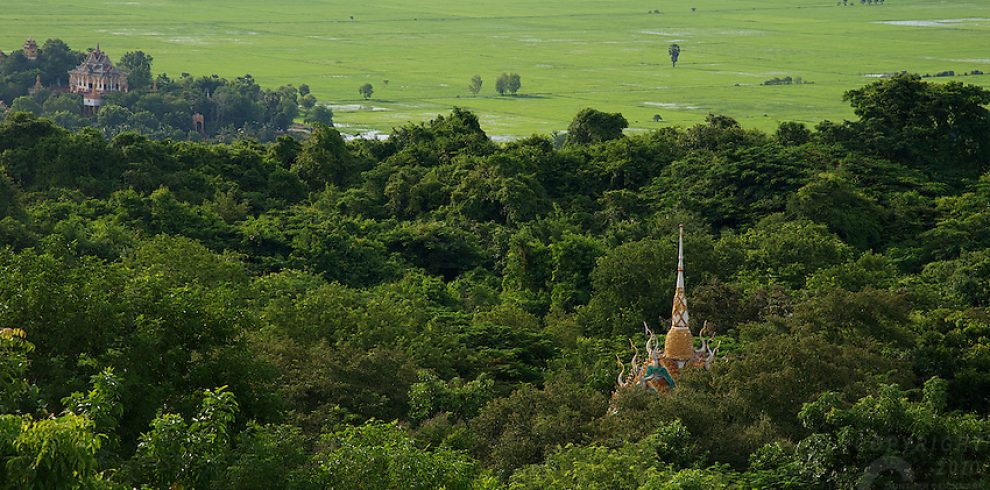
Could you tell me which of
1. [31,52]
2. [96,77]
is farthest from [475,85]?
[96,77]

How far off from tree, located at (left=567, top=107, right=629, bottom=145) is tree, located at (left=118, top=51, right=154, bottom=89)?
138 feet

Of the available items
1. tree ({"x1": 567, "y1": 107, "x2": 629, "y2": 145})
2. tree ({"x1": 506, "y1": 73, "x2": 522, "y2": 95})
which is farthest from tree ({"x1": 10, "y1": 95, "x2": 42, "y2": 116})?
tree ({"x1": 567, "y1": 107, "x2": 629, "y2": 145})

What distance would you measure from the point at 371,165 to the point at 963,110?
61.1 feet

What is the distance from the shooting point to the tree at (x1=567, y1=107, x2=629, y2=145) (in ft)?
180

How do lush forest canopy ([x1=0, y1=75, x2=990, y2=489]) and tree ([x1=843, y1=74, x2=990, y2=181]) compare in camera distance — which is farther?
tree ([x1=843, y1=74, x2=990, y2=181])

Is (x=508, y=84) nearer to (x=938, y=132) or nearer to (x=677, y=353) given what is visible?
(x=938, y=132)

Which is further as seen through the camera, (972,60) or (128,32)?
(128,32)

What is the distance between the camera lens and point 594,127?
55.0m

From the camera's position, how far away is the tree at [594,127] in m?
54.9

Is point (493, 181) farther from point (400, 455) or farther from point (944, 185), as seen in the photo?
point (400, 455)

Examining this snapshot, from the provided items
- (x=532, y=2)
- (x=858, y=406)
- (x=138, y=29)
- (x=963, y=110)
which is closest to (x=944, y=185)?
(x=963, y=110)

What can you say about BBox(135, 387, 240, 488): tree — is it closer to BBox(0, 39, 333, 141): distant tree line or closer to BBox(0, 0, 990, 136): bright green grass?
BBox(0, 39, 333, 141): distant tree line

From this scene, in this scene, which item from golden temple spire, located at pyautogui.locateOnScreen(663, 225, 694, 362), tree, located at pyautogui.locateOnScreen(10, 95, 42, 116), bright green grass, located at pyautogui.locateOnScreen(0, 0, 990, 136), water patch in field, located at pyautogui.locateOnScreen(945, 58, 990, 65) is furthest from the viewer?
water patch in field, located at pyautogui.locateOnScreen(945, 58, 990, 65)

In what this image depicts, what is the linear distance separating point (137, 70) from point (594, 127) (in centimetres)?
4659
